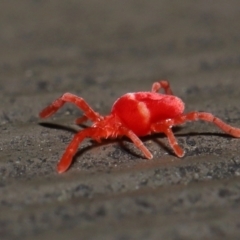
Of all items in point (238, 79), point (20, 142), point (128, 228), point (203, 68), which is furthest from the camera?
point (203, 68)

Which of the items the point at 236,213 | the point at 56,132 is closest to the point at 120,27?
the point at 56,132

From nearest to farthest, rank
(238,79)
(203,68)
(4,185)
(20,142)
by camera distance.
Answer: (4,185) → (20,142) → (238,79) → (203,68)

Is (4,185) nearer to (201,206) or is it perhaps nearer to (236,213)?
(201,206)

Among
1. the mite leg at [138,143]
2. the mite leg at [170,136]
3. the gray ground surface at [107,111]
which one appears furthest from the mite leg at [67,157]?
the mite leg at [170,136]

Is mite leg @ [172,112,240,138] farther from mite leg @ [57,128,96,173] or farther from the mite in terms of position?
mite leg @ [57,128,96,173]

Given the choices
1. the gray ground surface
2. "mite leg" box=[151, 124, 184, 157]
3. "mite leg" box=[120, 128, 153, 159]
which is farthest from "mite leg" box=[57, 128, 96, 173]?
"mite leg" box=[151, 124, 184, 157]

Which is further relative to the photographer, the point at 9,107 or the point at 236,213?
the point at 9,107

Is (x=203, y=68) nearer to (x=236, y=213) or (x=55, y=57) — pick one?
(x=55, y=57)
